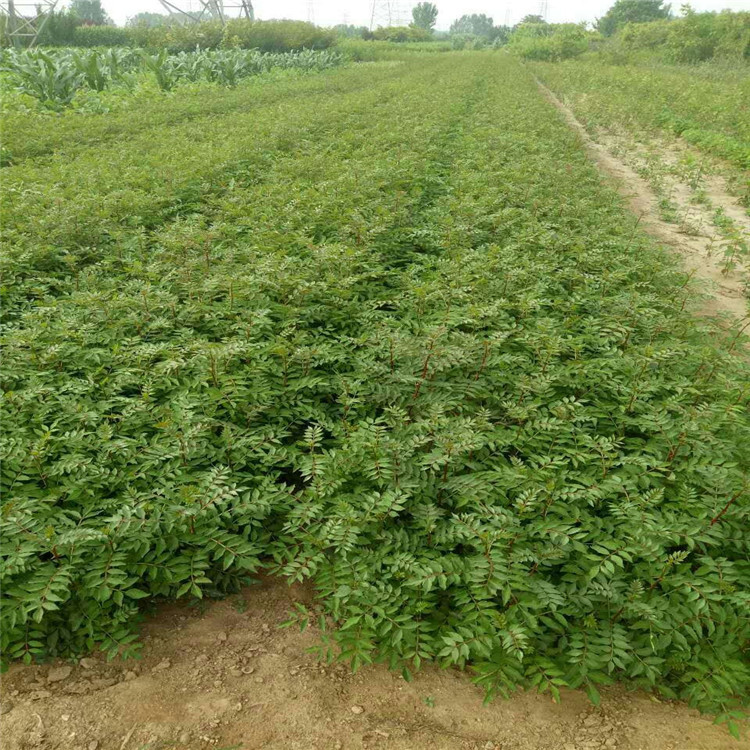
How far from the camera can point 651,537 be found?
8.99 ft

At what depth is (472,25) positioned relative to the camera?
15275cm

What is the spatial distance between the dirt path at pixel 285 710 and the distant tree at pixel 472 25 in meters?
168

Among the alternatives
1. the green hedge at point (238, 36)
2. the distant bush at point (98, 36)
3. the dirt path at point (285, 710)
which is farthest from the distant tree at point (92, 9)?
the dirt path at point (285, 710)

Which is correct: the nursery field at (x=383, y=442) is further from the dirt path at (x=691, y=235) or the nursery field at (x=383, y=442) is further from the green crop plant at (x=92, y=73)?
the green crop plant at (x=92, y=73)

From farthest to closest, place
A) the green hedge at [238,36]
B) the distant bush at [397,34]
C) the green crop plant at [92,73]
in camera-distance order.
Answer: the distant bush at [397,34] < the green hedge at [238,36] < the green crop plant at [92,73]

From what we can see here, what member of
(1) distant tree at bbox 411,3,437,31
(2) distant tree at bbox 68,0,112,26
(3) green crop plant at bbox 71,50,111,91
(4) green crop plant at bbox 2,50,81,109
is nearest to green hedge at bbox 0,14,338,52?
(3) green crop plant at bbox 71,50,111,91

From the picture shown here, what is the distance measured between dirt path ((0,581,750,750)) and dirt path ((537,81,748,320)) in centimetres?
446

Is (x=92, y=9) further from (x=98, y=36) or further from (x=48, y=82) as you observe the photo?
(x=48, y=82)

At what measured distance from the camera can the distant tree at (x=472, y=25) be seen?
145875 millimetres

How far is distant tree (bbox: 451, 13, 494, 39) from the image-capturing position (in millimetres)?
145875

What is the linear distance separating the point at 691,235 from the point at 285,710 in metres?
9.43

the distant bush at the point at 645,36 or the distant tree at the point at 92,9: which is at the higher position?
the distant tree at the point at 92,9

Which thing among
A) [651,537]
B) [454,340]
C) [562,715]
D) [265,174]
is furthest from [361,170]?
[562,715]

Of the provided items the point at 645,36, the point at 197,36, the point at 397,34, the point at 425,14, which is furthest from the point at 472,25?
the point at 197,36
